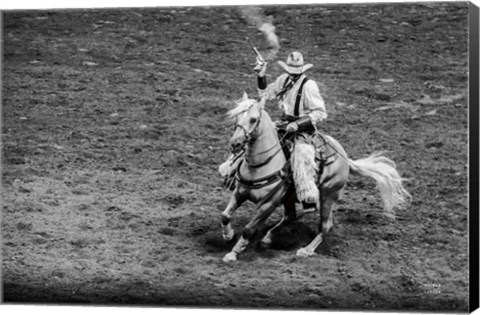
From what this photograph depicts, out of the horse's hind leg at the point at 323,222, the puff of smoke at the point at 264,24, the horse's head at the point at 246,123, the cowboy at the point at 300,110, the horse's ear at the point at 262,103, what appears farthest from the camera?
the puff of smoke at the point at 264,24

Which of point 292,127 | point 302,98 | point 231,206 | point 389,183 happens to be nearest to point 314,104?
point 302,98

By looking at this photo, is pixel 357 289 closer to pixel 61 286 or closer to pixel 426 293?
pixel 426 293

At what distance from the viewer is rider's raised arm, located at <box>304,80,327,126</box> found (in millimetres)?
8484

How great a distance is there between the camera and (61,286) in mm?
9086

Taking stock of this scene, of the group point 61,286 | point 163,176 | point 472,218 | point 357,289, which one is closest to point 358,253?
point 357,289

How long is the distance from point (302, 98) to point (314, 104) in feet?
0.28

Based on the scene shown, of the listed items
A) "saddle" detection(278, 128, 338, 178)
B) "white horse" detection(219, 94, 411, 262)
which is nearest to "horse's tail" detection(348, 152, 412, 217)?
"white horse" detection(219, 94, 411, 262)

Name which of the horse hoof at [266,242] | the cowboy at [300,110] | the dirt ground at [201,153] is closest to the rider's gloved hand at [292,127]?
the cowboy at [300,110]

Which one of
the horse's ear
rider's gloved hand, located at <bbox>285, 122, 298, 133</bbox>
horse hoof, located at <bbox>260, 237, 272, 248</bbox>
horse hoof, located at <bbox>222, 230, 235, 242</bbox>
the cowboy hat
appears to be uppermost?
the cowboy hat

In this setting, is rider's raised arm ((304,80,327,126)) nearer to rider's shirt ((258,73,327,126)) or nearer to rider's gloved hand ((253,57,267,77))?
rider's shirt ((258,73,327,126))

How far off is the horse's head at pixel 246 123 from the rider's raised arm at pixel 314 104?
31 cm

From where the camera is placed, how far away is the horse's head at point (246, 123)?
8250mm

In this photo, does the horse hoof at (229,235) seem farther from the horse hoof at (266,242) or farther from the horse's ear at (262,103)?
the horse's ear at (262,103)

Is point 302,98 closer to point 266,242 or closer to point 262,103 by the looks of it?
point 262,103
